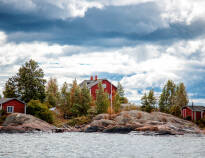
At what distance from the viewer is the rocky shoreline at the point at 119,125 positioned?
5119 cm

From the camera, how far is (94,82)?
90.5 meters

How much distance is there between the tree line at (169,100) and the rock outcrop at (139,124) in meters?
10.8

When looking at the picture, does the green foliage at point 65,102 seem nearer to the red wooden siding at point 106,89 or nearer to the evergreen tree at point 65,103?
the evergreen tree at point 65,103

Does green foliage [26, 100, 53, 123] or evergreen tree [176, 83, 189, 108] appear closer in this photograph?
green foliage [26, 100, 53, 123]

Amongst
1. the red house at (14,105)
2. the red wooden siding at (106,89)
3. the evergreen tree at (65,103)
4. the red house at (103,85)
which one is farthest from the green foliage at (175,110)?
the red house at (14,105)

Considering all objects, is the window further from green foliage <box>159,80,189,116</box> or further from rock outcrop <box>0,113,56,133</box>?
green foliage <box>159,80,189,116</box>

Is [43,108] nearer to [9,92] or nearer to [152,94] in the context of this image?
[9,92]

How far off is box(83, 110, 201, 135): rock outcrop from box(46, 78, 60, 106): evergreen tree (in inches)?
1138

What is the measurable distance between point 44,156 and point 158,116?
132ft

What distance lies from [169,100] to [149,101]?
356 inches

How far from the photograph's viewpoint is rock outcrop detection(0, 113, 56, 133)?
170 feet

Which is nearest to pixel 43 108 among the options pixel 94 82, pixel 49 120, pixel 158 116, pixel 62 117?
pixel 49 120

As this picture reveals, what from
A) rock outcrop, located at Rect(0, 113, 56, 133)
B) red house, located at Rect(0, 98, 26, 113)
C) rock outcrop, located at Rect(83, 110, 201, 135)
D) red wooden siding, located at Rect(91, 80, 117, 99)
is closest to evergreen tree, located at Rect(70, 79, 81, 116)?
rock outcrop, located at Rect(83, 110, 201, 135)

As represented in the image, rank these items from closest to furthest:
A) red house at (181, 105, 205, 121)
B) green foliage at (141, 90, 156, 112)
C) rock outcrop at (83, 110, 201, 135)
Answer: rock outcrop at (83, 110, 201, 135) → red house at (181, 105, 205, 121) → green foliage at (141, 90, 156, 112)
